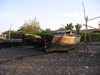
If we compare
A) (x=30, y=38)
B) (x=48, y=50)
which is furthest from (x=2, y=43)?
(x=48, y=50)

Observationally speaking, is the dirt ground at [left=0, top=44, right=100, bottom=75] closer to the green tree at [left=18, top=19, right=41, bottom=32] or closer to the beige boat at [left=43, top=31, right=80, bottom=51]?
the beige boat at [left=43, top=31, right=80, bottom=51]

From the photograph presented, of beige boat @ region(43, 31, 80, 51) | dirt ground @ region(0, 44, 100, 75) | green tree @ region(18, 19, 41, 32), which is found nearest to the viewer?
dirt ground @ region(0, 44, 100, 75)

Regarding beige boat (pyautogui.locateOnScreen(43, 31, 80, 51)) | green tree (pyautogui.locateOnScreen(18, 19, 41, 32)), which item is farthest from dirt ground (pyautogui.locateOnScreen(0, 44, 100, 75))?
green tree (pyautogui.locateOnScreen(18, 19, 41, 32))

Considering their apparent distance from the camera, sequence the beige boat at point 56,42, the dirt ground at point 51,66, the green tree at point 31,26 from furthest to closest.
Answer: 1. the green tree at point 31,26
2. the beige boat at point 56,42
3. the dirt ground at point 51,66

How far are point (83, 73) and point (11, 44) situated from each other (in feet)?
29.0

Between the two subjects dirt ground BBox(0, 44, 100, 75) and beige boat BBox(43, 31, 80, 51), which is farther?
beige boat BBox(43, 31, 80, 51)

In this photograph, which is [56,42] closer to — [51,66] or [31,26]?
[51,66]

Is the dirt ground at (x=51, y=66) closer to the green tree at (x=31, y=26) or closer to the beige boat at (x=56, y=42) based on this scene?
the beige boat at (x=56, y=42)

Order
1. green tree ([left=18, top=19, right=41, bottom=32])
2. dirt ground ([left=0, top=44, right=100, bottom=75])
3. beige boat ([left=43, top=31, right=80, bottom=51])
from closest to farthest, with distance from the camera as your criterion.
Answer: dirt ground ([left=0, top=44, right=100, bottom=75]) < beige boat ([left=43, top=31, right=80, bottom=51]) < green tree ([left=18, top=19, right=41, bottom=32])

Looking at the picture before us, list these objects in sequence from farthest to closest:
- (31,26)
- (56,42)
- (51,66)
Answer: (31,26)
(56,42)
(51,66)

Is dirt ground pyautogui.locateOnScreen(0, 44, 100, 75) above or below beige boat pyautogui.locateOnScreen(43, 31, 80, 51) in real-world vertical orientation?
below

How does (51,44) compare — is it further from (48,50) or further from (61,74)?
(61,74)

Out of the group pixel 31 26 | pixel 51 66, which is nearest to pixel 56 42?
pixel 51 66

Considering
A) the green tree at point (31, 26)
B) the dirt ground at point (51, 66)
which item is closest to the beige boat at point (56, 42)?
the dirt ground at point (51, 66)
